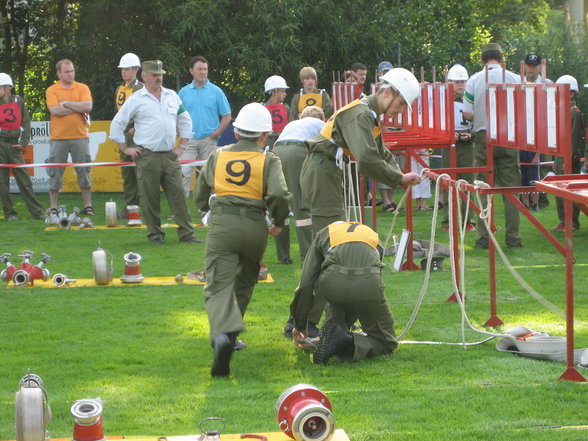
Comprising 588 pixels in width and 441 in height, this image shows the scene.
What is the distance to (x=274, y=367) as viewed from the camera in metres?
7.14

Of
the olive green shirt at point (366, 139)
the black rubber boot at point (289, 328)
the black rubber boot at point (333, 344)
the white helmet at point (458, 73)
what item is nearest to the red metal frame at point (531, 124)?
the olive green shirt at point (366, 139)

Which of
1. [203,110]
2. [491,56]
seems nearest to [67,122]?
[203,110]

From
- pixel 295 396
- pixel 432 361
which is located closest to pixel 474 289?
pixel 432 361

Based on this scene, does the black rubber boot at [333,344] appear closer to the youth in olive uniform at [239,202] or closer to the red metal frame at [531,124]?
the youth in olive uniform at [239,202]

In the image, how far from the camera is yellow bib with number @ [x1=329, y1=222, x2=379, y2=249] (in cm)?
721

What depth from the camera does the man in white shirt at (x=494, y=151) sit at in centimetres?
1180

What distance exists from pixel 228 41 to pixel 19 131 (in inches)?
208

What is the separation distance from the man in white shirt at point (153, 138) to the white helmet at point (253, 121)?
17.5 feet

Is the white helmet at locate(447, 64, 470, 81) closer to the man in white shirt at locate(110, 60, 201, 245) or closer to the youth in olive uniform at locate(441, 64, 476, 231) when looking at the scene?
the youth in olive uniform at locate(441, 64, 476, 231)

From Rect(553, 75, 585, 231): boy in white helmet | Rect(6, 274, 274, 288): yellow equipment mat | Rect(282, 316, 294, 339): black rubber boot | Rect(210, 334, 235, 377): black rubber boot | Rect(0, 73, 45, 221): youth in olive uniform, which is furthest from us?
Rect(0, 73, 45, 221): youth in olive uniform

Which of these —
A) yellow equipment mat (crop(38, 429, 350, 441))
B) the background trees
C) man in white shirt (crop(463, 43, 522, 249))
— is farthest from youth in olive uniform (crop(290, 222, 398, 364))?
the background trees

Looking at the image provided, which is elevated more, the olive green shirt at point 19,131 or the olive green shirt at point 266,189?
the olive green shirt at point 19,131

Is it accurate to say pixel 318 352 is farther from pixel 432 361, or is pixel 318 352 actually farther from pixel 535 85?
pixel 535 85

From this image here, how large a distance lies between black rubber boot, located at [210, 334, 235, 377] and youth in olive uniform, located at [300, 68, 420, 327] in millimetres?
1110
